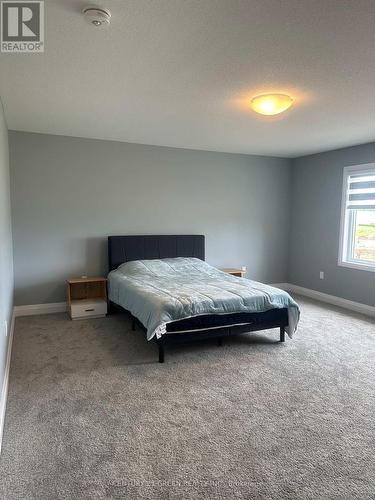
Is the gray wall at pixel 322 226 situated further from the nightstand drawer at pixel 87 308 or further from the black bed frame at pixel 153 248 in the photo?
the nightstand drawer at pixel 87 308

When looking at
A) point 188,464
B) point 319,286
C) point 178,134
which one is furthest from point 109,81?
point 319,286

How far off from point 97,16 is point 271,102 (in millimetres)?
1654

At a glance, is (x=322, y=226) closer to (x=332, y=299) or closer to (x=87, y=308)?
(x=332, y=299)

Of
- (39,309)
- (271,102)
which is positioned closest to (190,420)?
(271,102)

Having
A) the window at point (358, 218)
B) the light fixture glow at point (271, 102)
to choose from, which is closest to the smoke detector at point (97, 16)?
the light fixture glow at point (271, 102)

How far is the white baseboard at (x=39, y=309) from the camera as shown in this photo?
4686 millimetres

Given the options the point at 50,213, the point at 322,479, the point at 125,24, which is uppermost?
the point at 125,24

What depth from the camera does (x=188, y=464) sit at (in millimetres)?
1979

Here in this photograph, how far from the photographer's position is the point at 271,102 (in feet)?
9.87

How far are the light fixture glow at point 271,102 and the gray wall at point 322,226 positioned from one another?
2589 millimetres

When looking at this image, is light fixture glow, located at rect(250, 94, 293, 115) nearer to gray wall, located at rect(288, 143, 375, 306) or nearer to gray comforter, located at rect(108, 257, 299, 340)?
gray comforter, located at rect(108, 257, 299, 340)

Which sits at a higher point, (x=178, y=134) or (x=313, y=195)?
(x=178, y=134)

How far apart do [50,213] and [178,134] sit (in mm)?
2023

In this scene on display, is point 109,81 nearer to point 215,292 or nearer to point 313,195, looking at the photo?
point 215,292
